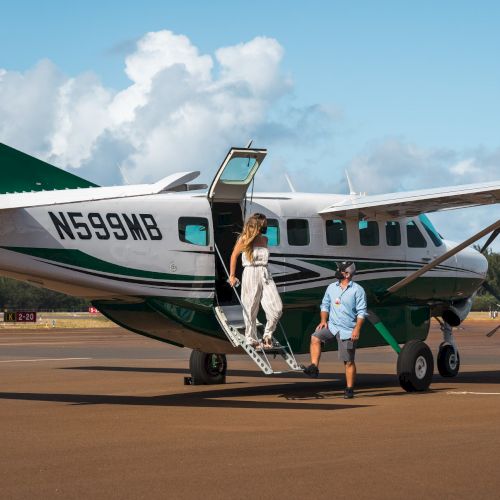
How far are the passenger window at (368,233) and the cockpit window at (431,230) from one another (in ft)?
4.41

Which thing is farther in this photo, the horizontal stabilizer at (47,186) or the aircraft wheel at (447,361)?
the aircraft wheel at (447,361)

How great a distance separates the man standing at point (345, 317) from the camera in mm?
15156

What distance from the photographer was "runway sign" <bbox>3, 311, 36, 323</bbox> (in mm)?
66062

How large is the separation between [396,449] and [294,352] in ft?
24.3

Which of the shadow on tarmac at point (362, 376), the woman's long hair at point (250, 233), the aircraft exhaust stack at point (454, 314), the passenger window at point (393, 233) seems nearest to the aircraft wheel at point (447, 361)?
the shadow on tarmac at point (362, 376)

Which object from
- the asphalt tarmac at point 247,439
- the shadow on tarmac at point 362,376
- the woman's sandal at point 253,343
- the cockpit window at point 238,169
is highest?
the cockpit window at point 238,169

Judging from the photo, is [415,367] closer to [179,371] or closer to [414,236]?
[414,236]

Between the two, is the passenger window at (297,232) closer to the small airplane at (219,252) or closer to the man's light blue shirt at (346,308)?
the small airplane at (219,252)

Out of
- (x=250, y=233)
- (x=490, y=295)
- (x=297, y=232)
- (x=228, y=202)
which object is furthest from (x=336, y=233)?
(x=490, y=295)

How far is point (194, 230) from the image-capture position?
1596cm

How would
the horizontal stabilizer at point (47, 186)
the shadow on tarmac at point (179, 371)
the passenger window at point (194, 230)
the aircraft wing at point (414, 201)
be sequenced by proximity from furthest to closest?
the shadow on tarmac at point (179, 371), the aircraft wing at point (414, 201), the passenger window at point (194, 230), the horizontal stabilizer at point (47, 186)

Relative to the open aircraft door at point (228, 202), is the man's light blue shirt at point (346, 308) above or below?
below

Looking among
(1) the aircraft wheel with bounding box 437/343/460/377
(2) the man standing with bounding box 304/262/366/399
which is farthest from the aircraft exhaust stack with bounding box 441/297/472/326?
(2) the man standing with bounding box 304/262/366/399

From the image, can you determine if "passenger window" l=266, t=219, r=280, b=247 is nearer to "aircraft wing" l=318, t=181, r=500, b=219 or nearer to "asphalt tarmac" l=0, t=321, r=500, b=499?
"aircraft wing" l=318, t=181, r=500, b=219
